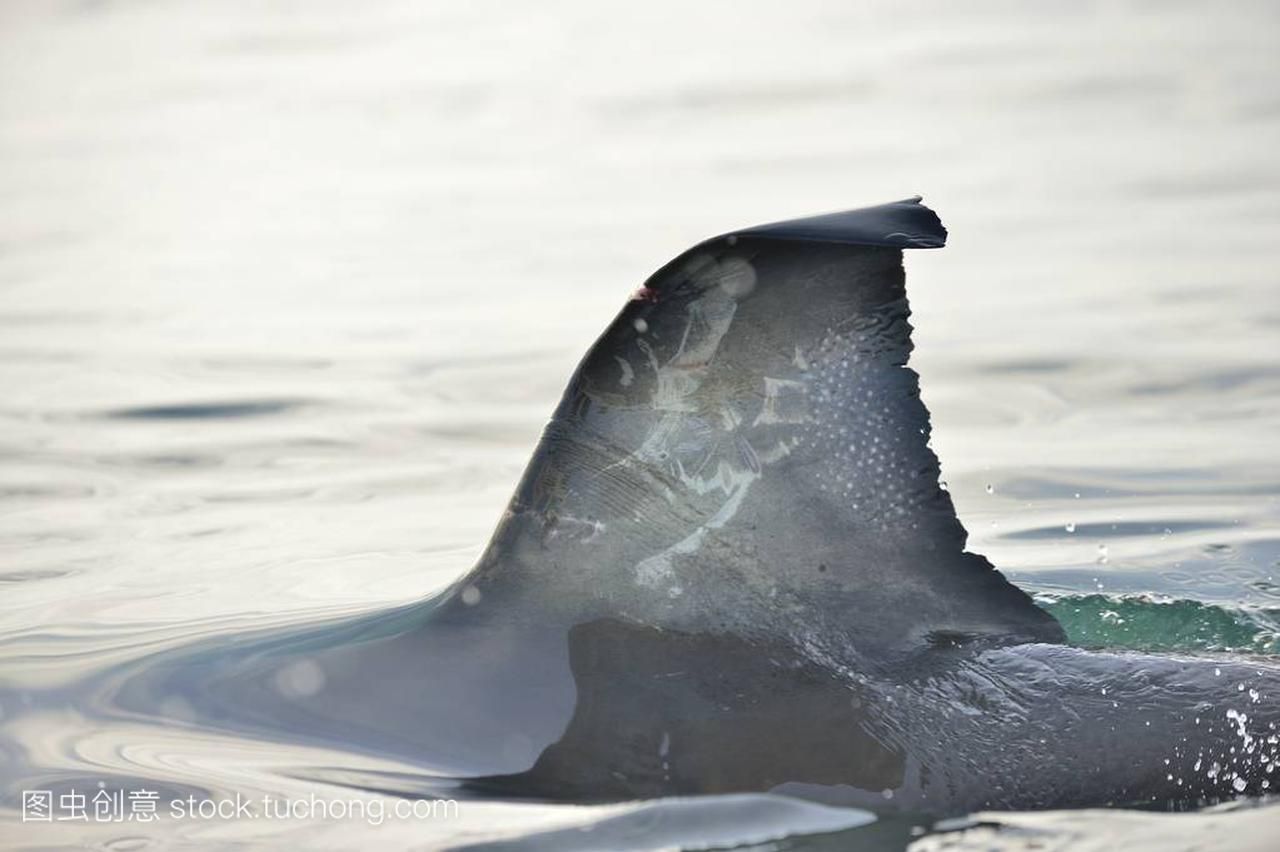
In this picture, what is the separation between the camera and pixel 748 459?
12.1 ft

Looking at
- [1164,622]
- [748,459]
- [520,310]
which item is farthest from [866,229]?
[520,310]

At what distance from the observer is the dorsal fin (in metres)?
3.62

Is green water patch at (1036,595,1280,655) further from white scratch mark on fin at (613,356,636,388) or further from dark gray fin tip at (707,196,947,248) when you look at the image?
white scratch mark on fin at (613,356,636,388)

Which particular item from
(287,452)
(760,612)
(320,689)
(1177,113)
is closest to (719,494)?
(760,612)

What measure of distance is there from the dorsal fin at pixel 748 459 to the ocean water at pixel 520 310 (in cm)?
45

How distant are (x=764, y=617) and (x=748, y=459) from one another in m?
0.31

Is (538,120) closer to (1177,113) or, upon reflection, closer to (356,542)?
(1177,113)

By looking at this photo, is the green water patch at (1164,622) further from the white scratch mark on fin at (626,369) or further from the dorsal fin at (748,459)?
the white scratch mark on fin at (626,369)

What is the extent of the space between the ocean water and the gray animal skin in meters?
0.12

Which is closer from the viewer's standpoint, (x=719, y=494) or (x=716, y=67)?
(x=719, y=494)

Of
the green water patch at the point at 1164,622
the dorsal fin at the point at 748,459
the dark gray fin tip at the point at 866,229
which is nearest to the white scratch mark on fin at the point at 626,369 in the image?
the dorsal fin at the point at 748,459

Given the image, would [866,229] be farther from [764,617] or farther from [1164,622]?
[1164,622]

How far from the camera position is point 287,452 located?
25.6 feet

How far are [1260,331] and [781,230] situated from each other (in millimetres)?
5873
